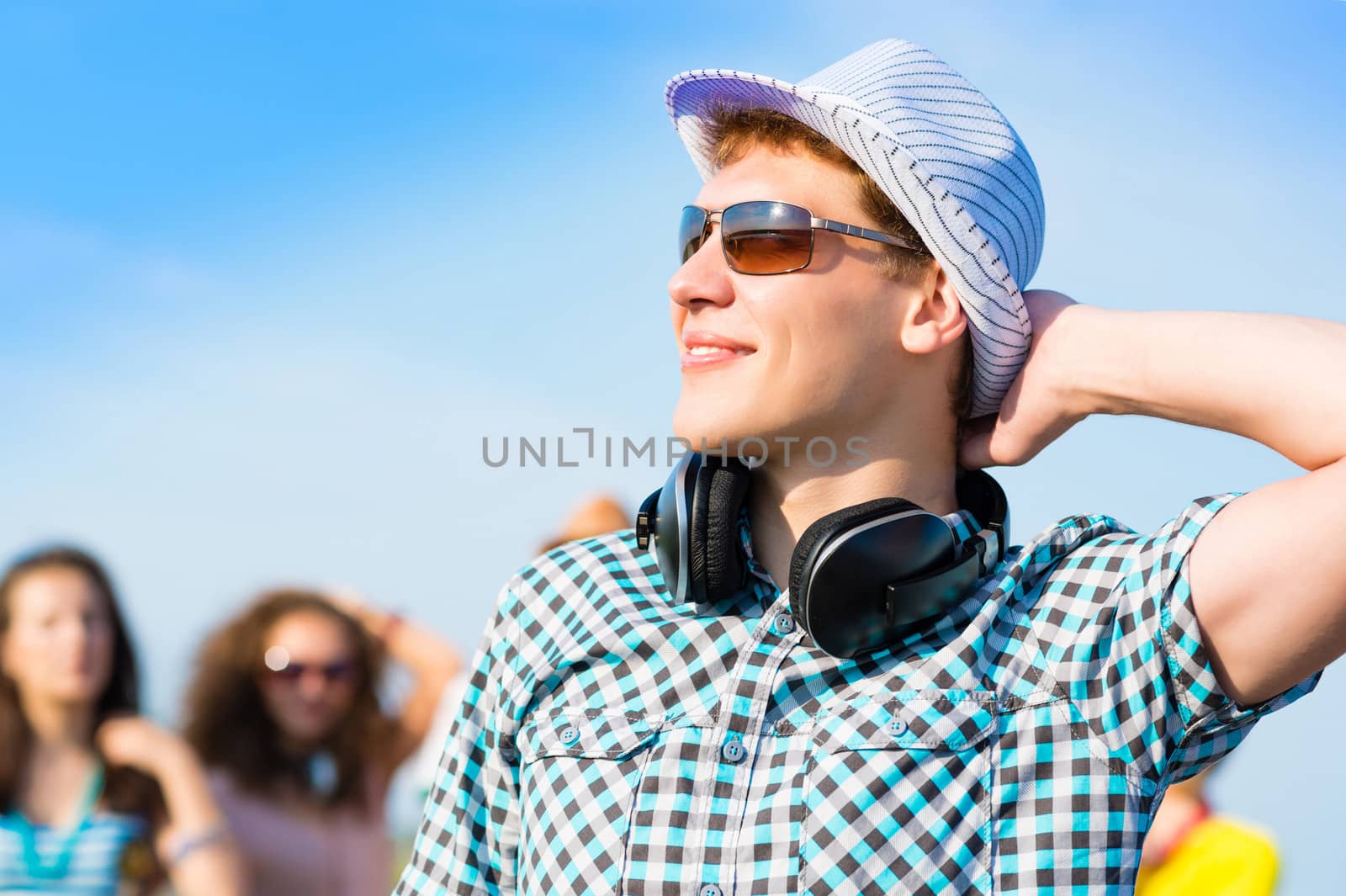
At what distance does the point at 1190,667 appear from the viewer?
182cm

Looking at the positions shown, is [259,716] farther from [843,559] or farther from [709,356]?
[843,559]

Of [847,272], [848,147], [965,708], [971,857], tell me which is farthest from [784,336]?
[971,857]

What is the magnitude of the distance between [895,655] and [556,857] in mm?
651

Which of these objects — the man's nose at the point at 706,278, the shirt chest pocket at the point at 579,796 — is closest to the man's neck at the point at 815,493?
the man's nose at the point at 706,278

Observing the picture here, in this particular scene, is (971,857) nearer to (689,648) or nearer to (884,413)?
(689,648)

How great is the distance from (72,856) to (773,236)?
3.67 m

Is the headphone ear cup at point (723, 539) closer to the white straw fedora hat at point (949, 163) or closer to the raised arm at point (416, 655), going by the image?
the white straw fedora hat at point (949, 163)

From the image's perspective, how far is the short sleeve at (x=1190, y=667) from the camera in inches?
71.5

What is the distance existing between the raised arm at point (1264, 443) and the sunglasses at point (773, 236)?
1.60 ft

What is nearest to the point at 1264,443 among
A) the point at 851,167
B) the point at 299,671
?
the point at 851,167

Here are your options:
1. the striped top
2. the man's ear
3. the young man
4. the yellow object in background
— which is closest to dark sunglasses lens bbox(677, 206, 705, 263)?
the young man

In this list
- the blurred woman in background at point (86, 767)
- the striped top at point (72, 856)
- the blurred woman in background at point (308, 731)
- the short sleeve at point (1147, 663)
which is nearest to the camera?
the short sleeve at point (1147, 663)

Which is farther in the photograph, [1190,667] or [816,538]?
[816,538]

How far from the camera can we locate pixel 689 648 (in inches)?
81.4
